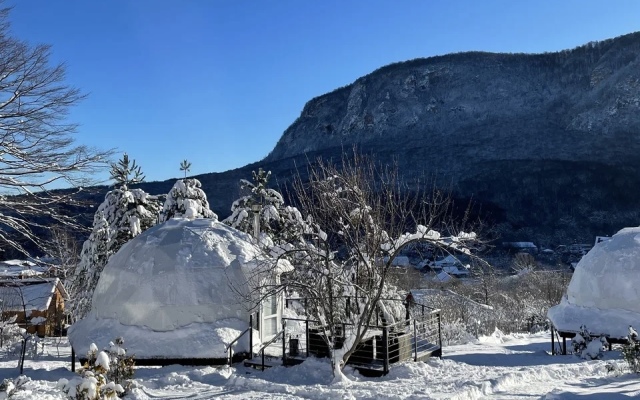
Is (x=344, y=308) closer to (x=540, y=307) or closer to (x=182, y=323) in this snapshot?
(x=182, y=323)

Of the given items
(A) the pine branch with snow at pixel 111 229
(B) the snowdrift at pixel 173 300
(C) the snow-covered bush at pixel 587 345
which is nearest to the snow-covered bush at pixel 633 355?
(C) the snow-covered bush at pixel 587 345

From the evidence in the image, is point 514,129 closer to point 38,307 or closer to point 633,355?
point 38,307

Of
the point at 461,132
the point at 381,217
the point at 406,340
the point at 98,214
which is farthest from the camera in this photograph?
the point at 461,132

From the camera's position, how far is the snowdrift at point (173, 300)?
14.3 m

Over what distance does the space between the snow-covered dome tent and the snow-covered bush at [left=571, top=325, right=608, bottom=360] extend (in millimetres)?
9146

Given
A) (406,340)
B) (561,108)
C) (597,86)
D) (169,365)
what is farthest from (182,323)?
(597,86)

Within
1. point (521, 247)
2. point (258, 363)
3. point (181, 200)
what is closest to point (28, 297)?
point (181, 200)

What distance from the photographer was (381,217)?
43.2 feet

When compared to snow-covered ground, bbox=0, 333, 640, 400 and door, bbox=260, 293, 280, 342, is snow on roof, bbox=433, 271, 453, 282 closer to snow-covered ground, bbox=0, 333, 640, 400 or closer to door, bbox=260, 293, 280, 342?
snow-covered ground, bbox=0, 333, 640, 400

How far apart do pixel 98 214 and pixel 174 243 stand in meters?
11.3

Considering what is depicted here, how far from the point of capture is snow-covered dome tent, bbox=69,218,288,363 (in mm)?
14305

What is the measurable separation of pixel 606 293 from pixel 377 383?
10.3 meters

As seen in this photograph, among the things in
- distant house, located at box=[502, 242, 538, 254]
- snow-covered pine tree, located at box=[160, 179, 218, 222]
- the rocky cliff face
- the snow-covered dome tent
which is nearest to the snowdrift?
the snow-covered dome tent

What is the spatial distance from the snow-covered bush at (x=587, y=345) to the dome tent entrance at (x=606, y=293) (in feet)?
1.99
